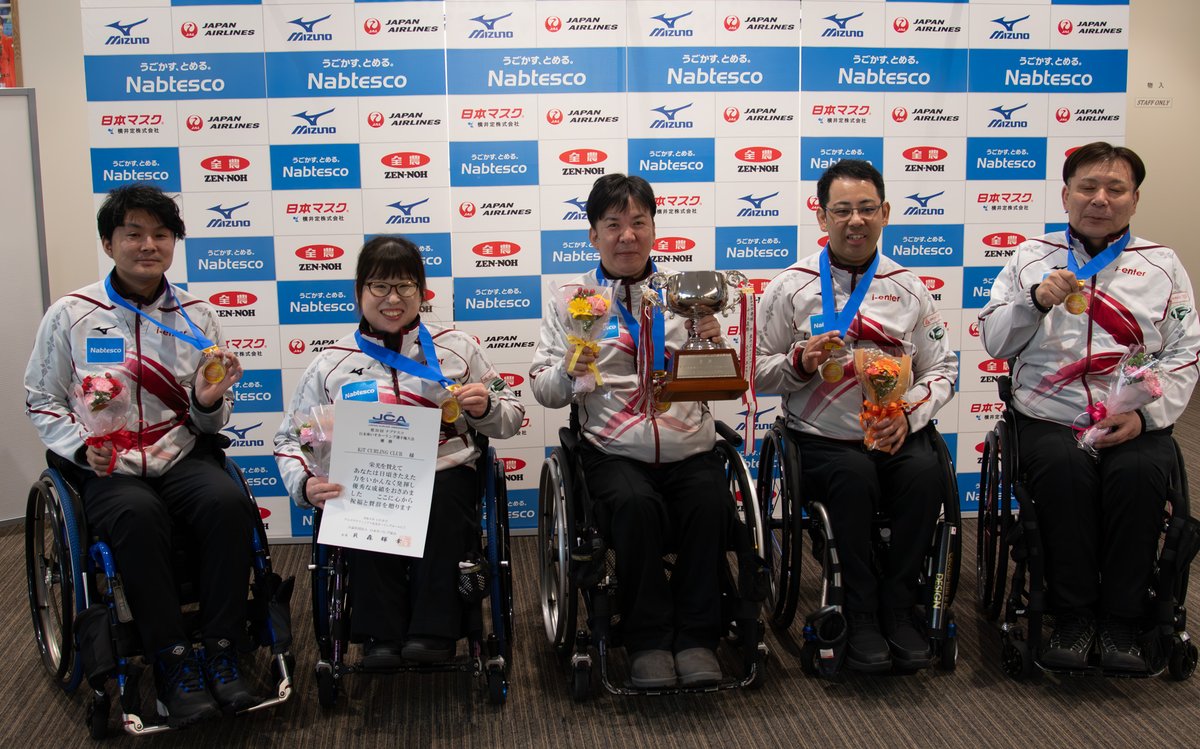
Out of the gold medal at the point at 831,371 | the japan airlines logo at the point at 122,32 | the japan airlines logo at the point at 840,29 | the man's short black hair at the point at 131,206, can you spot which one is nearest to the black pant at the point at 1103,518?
the gold medal at the point at 831,371

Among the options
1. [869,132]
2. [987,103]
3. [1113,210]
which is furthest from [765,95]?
[1113,210]

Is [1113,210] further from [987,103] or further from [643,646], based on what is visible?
[643,646]

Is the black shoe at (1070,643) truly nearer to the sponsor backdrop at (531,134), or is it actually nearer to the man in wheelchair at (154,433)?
the sponsor backdrop at (531,134)

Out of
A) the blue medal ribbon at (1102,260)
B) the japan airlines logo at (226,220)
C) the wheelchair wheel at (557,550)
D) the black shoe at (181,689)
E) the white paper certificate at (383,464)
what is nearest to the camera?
the black shoe at (181,689)

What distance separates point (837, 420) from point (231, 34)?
9.59 feet

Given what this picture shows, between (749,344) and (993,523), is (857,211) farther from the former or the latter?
(993,523)

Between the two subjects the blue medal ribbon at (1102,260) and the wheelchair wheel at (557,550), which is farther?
the blue medal ribbon at (1102,260)

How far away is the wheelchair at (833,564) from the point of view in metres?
2.57

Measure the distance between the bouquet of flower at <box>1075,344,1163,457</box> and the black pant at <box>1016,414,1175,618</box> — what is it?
75 mm

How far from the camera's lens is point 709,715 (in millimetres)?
2479

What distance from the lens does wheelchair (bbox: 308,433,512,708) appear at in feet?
7.89

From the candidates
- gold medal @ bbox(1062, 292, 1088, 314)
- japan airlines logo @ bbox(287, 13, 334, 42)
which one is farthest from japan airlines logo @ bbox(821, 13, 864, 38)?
japan airlines logo @ bbox(287, 13, 334, 42)

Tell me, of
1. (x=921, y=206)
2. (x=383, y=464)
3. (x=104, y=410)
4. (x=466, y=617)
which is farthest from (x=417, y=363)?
(x=921, y=206)

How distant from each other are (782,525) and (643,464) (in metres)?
0.48
